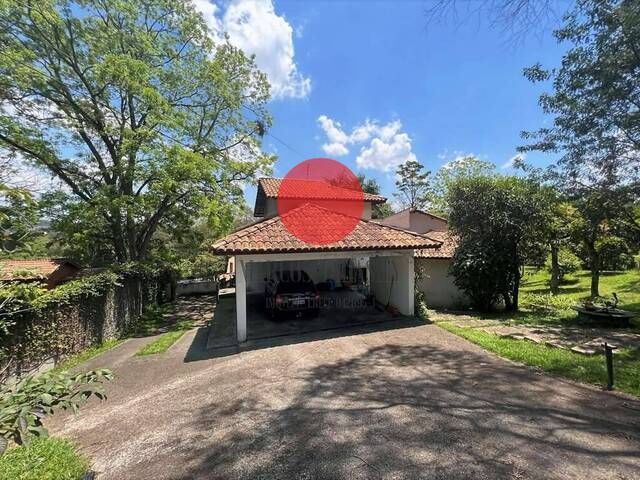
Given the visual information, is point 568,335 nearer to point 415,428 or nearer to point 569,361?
point 569,361

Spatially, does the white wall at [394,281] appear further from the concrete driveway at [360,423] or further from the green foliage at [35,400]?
the green foliage at [35,400]

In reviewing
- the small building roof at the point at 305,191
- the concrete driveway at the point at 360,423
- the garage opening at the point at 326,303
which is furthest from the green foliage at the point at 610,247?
the concrete driveway at the point at 360,423

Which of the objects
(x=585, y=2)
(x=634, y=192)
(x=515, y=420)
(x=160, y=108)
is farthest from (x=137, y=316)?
(x=634, y=192)

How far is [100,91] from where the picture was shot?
14094 mm

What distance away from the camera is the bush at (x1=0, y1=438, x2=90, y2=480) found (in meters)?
3.06

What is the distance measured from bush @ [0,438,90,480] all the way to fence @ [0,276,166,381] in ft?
10.8

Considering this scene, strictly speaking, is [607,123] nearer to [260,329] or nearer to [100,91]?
[260,329]

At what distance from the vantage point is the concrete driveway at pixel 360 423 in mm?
3188

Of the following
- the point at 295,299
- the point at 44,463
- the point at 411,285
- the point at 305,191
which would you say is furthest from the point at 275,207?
the point at 44,463

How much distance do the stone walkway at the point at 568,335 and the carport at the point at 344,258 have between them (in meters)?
2.75

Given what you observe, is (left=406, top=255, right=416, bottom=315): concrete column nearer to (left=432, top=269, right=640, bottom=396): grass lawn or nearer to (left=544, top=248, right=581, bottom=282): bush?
(left=432, top=269, right=640, bottom=396): grass lawn

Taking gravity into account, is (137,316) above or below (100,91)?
below

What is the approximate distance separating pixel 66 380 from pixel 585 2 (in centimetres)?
1013

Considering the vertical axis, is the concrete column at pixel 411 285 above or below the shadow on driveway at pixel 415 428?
above
